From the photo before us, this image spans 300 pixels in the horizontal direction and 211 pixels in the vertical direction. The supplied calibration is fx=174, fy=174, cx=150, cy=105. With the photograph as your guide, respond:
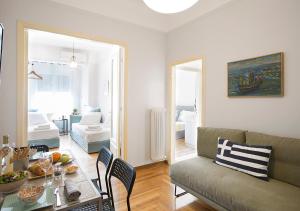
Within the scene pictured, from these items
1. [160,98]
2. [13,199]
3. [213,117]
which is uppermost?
[160,98]

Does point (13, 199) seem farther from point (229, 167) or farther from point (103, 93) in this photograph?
point (103, 93)

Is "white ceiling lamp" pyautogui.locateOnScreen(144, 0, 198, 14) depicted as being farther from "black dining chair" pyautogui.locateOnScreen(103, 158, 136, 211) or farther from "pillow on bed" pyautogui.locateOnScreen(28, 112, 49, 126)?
"pillow on bed" pyautogui.locateOnScreen(28, 112, 49, 126)

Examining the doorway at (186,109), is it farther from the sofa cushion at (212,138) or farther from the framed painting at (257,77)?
the framed painting at (257,77)

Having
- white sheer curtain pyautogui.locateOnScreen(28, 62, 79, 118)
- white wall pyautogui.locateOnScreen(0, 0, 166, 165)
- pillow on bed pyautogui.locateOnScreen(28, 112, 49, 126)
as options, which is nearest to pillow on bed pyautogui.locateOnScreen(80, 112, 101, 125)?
A: pillow on bed pyautogui.locateOnScreen(28, 112, 49, 126)

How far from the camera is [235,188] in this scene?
163 cm

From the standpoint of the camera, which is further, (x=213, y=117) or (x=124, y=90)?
(x=124, y=90)

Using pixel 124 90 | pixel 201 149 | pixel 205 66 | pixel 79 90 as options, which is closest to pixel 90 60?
pixel 79 90

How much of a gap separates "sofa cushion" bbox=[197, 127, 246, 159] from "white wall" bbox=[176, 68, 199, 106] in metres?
3.49

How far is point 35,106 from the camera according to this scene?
5902 millimetres

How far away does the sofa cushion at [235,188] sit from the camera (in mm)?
1416

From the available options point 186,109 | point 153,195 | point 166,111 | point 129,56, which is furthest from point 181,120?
point 153,195

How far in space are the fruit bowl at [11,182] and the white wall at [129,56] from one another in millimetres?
1574

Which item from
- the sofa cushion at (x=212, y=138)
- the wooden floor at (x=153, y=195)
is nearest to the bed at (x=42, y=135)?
the wooden floor at (x=153, y=195)

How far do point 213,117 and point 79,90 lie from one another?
5.55 metres
